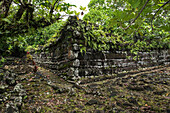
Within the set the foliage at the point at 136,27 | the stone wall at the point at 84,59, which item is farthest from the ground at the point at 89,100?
the foliage at the point at 136,27

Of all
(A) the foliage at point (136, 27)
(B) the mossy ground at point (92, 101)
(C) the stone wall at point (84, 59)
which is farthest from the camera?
(C) the stone wall at point (84, 59)

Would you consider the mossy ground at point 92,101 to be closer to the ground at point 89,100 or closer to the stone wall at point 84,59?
the ground at point 89,100

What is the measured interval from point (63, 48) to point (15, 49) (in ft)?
22.8

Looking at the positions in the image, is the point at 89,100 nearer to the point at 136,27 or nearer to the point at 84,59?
the point at 84,59

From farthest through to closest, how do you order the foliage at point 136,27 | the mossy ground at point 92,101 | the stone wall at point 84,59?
the stone wall at point 84,59 → the mossy ground at point 92,101 → the foliage at point 136,27

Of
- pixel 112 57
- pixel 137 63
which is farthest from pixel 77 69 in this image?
pixel 137 63

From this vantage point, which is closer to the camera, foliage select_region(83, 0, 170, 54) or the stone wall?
foliage select_region(83, 0, 170, 54)

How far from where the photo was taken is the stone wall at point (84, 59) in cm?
481

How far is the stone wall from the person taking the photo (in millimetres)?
4812

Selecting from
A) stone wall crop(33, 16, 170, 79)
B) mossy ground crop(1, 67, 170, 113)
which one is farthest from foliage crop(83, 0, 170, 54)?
mossy ground crop(1, 67, 170, 113)

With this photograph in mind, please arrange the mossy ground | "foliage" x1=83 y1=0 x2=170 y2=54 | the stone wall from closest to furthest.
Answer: "foliage" x1=83 y1=0 x2=170 y2=54 < the mossy ground < the stone wall

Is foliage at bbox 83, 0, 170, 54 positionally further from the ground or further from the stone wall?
the ground

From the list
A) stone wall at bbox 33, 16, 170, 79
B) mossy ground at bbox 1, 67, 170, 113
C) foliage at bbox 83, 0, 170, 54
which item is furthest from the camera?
stone wall at bbox 33, 16, 170, 79

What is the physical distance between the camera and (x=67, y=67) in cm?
502
